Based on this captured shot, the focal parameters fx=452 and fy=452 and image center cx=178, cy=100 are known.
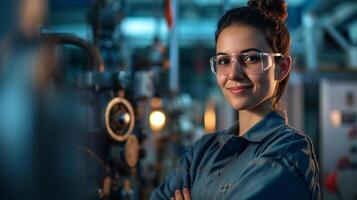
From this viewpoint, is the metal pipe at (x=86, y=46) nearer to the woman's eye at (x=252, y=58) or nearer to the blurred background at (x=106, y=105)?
the blurred background at (x=106, y=105)

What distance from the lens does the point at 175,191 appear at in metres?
1.71

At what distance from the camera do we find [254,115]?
1.61m

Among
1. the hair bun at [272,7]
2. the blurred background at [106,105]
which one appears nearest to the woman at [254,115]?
the hair bun at [272,7]

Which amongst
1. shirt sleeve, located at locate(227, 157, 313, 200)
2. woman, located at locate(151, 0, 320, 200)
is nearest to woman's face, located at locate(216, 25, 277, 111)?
woman, located at locate(151, 0, 320, 200)

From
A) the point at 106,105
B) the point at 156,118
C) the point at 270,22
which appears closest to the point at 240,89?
the point at 270,22

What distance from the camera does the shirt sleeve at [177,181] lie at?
178 cm

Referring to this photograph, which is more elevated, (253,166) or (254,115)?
(254,115)

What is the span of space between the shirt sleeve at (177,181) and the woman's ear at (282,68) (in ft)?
1.61

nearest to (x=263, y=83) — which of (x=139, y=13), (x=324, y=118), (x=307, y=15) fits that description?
(x=324, y=118)

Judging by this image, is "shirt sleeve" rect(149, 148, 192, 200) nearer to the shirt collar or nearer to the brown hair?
the shirt collar

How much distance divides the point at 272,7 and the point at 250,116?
40 centimetres

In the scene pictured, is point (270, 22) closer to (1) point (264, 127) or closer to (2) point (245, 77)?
(2) point (245, 77)

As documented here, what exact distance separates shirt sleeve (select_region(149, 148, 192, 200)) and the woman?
0.08 m

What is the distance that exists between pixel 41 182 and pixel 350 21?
26.2 ft
